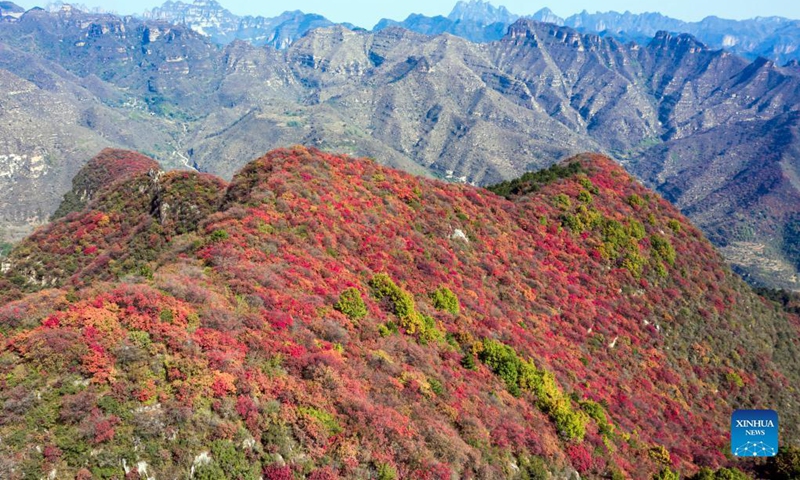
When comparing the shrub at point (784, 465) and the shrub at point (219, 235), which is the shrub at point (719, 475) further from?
the shrub at point (219, 235)

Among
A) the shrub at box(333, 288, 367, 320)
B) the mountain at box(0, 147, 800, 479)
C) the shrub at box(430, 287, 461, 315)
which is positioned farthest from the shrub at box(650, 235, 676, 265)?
the shrub at box(333, 288, 367, 320)

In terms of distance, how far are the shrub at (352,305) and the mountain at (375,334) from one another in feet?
0.48

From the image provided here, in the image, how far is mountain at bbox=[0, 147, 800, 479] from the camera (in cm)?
1877

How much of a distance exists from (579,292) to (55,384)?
52.0 m

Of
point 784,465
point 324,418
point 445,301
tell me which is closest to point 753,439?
point 784,465

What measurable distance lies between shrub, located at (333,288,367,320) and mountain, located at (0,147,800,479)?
146 mm

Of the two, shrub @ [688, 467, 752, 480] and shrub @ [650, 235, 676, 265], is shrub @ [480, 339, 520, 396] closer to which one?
shrub @ [688, 467, 752, 480]

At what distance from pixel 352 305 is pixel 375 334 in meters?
2.62

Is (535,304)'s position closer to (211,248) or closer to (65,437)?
(211,248)

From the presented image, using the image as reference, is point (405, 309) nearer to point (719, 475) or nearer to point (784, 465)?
point (719, 475)

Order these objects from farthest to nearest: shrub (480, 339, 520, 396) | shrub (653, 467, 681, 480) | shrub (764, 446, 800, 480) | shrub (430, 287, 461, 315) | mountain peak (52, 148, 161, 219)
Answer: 1. mountain peak (52, 148, 161, 219)
2. shrub (764, 446, 800, 480)
3. shrub (430, 287, 461, 315)
4. shrub (653, 467, 681, 480)
5. shrub (480, 339, 520, 396)

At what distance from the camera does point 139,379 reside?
1912 centimetres

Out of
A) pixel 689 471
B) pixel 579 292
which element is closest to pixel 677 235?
pixel 579 292

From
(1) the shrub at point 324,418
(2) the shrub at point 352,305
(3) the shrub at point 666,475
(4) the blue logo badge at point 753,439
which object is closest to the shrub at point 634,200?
(4) the blue logo badge at point 753,439
